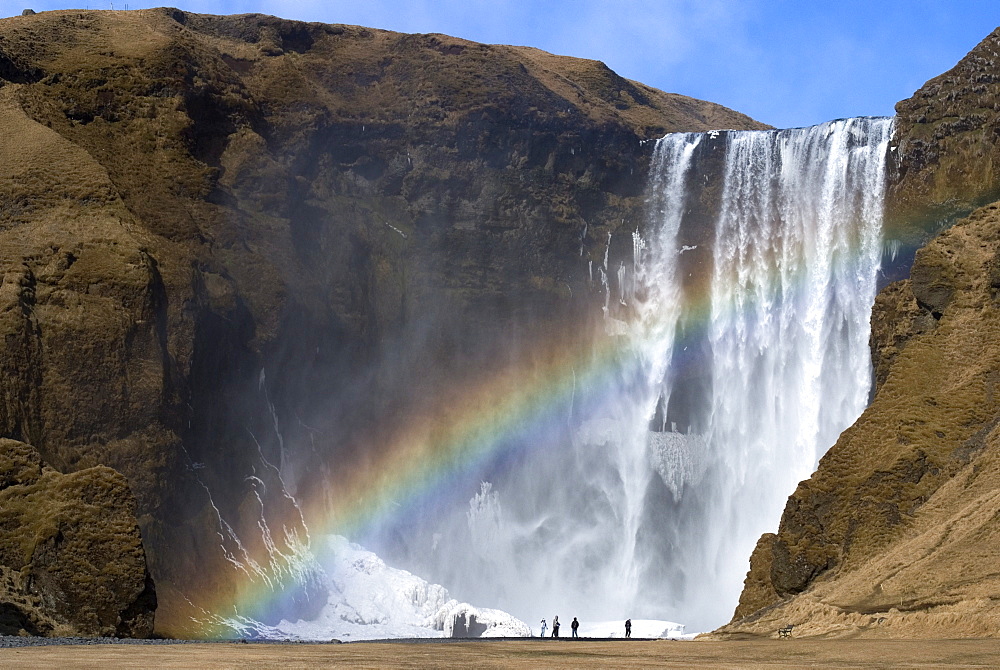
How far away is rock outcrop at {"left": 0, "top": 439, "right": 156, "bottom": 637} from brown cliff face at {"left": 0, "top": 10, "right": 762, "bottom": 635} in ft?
28.7

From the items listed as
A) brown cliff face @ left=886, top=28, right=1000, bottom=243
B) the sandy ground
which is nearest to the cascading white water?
brown cliff face @ left=886, top=28, right=1000, bottom=243

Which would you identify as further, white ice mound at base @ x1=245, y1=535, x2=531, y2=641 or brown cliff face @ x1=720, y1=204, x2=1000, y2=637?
white ice mound at base @ x1=245, y1=535, x2=531, y2=641

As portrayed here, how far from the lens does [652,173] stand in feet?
229

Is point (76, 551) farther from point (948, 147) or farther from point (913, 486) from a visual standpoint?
point (948, 147)

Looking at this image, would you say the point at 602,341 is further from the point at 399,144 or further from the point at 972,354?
the point at 972,354

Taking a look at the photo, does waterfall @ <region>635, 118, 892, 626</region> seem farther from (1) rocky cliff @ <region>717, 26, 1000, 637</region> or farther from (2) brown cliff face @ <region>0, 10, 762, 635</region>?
(1) rocky cliff @ <region>717, 26, 1000, 637</region>

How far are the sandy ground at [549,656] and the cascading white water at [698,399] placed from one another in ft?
110

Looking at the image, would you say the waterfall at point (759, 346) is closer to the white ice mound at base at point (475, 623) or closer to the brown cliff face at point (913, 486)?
the white ice mound at base at point (475, 623)

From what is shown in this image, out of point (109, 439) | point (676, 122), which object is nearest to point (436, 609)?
point (109, 439)

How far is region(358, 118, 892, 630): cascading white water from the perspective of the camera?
2406 inches

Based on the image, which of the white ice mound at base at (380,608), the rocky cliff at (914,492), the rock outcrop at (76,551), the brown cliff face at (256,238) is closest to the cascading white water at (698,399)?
the white ice mound at base at (380,608)

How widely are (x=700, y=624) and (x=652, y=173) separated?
24179 millimetres

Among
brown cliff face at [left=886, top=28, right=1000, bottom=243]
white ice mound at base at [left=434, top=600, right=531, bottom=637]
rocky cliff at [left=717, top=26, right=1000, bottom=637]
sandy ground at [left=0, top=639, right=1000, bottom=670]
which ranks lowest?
white ice mound at base at [left=434, top=600, right=531, bottom=637]

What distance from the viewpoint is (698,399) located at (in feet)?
217
